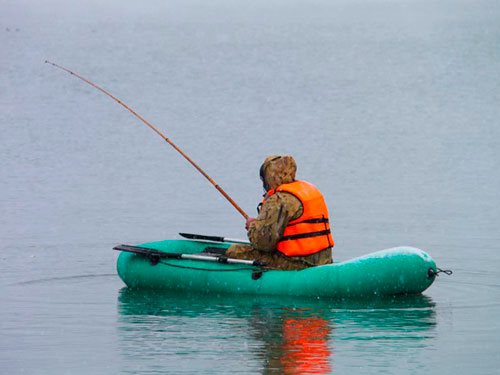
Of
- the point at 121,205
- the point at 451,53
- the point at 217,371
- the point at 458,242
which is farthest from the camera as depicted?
the point at 451,53

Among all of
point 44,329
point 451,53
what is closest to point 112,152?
point 44,329

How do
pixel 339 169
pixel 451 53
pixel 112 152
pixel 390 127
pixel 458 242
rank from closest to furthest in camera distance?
pixel 458 242 < pixel 339 169 < pixel 112 152 < pixel 390 127 < pixel 451 53

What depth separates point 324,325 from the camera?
9.38 m

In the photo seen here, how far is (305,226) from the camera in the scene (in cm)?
1041

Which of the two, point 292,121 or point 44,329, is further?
point 292,121

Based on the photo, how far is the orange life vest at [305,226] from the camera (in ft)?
34.1

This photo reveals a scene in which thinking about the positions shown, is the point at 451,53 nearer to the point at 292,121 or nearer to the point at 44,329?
the point at 292,121

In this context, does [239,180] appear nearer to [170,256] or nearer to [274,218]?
[170,256]

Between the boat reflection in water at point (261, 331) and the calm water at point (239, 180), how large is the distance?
23mm

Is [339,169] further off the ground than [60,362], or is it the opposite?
[339,169]

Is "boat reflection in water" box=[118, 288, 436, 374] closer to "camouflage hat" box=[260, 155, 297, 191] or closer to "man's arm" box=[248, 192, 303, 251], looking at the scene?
"man's arm" box=[248, 192, 303, 251]

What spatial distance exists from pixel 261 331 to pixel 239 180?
1059 centimetres

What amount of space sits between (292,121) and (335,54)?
1955cm

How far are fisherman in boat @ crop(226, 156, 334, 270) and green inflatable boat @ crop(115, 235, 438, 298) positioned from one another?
0.48 feet
